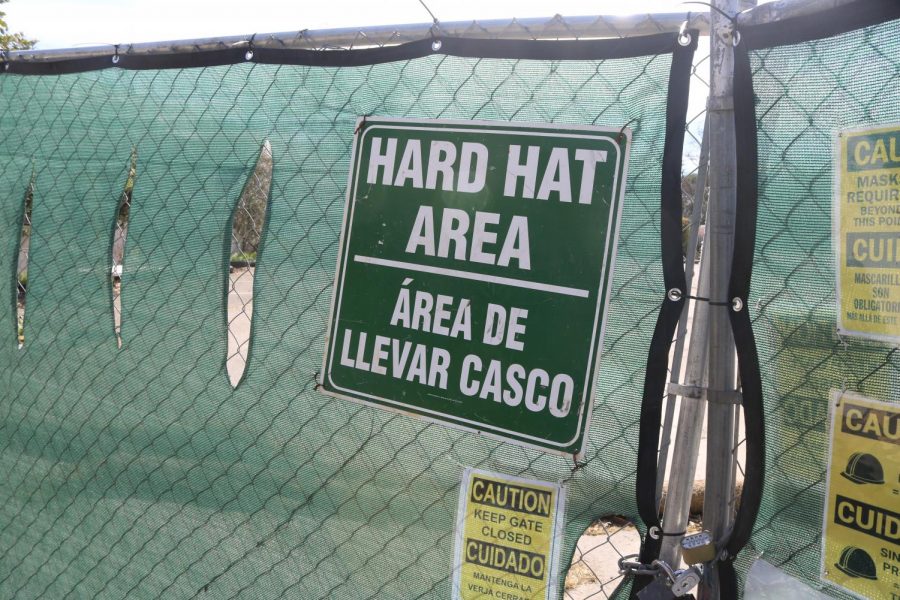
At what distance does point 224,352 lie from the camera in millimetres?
2320

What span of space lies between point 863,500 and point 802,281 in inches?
16.3

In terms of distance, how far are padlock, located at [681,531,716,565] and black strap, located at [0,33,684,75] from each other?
101cm

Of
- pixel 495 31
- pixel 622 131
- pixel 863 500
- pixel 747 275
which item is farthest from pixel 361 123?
pixel 863 500

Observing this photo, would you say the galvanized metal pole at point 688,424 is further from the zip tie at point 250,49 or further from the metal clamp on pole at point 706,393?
the zip tie at point 250,49

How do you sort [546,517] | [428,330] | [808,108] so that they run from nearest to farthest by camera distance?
1. [808,108]
2. [546,517]
3. [428,330]

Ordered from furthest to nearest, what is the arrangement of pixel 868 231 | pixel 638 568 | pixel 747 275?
pixel 638 568 → pixel 747 275 → pixel 868 231

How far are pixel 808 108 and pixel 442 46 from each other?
0.88 meters

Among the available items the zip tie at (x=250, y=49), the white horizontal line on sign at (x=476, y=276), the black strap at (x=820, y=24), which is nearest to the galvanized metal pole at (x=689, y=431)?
the white horizontal line on sign at (x=476, y=276)

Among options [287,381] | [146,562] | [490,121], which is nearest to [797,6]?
[490,121]

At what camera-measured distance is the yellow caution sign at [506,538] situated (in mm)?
1765

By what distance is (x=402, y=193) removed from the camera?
193cm

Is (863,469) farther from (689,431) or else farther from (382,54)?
(382,54)

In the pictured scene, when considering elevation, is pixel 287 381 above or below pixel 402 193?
below

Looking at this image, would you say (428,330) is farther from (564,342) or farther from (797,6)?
(797,6)
